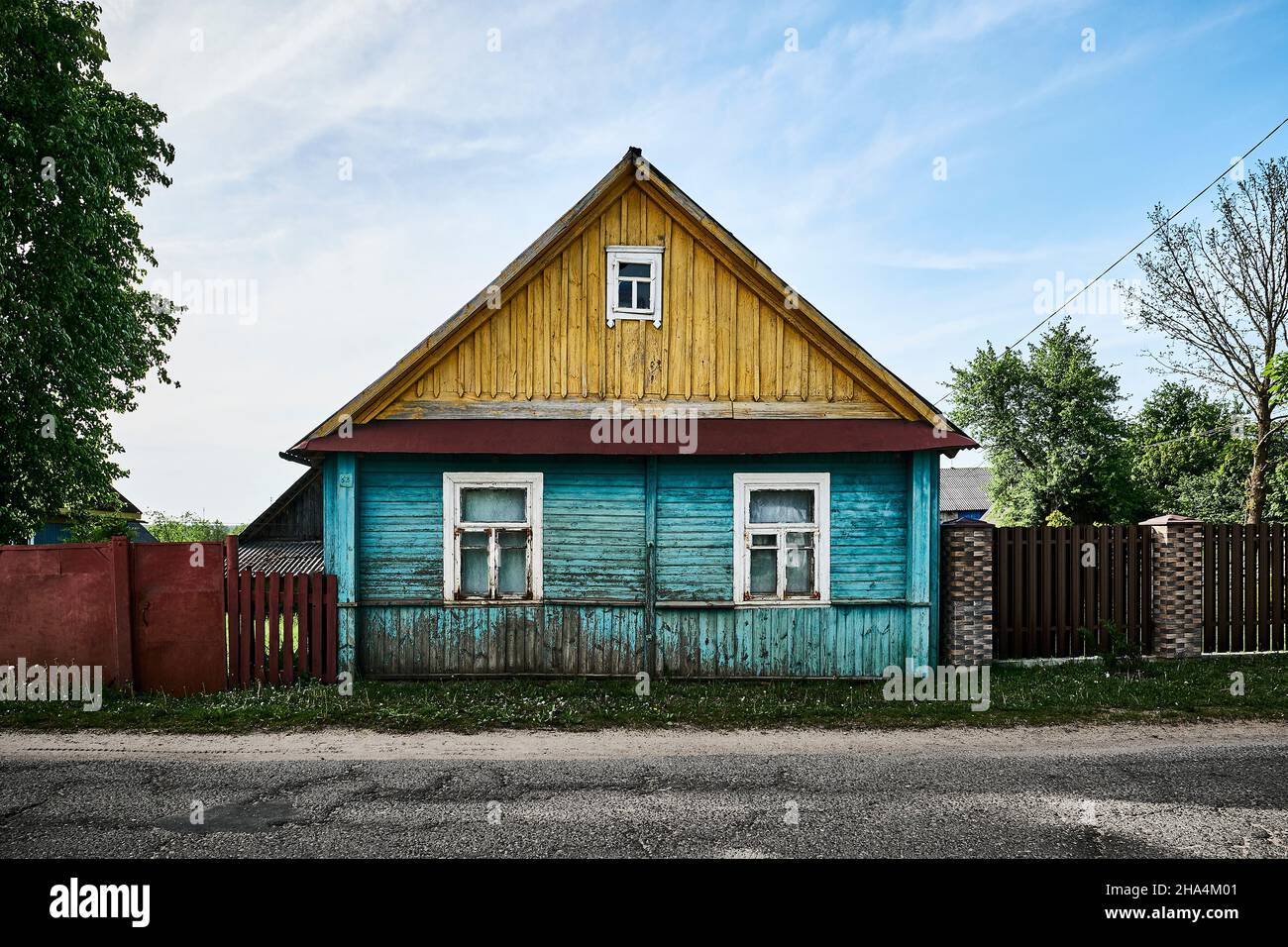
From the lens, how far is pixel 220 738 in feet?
22.7

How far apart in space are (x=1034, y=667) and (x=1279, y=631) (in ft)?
14.8

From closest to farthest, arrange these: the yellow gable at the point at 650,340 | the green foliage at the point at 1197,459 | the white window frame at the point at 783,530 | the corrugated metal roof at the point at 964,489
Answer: the white window frame at the point at 783,530, the yellow gable at the point at 650,340, the green foliage at the point at 1197,459, the corrugated metal roof at the point at 964,489

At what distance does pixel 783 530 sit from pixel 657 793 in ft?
16.9

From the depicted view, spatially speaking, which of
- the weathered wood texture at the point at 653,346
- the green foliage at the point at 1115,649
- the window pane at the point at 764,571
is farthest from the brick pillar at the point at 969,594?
the window pane at the point at 764,571

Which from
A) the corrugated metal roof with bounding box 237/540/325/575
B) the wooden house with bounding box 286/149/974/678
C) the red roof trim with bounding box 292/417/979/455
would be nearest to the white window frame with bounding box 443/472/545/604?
the wooden house with bounding box 286/149/974/678

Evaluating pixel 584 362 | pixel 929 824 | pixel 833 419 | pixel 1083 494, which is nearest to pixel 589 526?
pixel 584 362

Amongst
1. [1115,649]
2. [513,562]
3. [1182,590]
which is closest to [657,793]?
[513,562]

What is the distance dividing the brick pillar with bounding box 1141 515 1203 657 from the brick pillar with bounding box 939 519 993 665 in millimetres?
2998

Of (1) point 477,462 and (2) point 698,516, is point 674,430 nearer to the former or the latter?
(2) point 698,516

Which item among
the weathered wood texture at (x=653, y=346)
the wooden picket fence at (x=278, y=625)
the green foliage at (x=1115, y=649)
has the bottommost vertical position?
the green foliage at (x=1115, y=649)

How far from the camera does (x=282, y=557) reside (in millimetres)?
21609

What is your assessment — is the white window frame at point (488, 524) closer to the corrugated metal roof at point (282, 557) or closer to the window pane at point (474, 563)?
the window pane at point (474, 563)

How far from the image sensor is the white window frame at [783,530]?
Answer: 9812 mm

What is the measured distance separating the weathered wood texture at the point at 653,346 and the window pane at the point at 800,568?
73.6 inches
